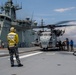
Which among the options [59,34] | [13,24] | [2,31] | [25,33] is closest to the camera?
[59,34]

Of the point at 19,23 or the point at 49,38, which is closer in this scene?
the point at 49,38

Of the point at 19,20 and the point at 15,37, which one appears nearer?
the point at 15,37

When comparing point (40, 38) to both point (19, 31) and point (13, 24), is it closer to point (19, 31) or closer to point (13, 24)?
point (13, 24)

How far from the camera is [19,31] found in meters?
76.9

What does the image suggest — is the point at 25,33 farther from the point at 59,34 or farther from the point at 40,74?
the point at 40,74

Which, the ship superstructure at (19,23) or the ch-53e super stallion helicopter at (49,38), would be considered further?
the ship superstructure at (19,23)

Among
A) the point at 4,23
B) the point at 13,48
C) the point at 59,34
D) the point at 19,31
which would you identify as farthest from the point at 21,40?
the point at 13,48

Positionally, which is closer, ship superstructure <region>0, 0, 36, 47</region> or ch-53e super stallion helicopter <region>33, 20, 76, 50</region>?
ch-53e super stallion helicopter <region>33, 20, 76, 50</region>

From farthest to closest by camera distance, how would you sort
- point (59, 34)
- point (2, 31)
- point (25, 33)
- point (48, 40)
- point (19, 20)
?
point (25, 33) → point (19, 20) → point (2, 31) → point (59, 34) → point (48, 40)

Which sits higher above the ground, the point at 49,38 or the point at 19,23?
the point at 19,23

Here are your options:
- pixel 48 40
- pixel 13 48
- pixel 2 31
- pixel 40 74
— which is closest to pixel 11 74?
pixel 40 74

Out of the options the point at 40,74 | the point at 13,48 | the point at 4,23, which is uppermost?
the point at 4,23

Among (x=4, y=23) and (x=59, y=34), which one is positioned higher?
(x=4, y=23)

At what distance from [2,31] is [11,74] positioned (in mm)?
54530
